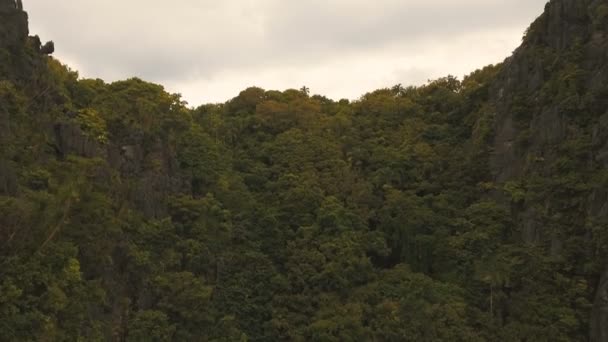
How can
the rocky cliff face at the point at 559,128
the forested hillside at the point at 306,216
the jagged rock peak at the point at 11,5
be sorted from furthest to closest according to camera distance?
1. the rocky cliff face at the point at 559,128
2. the jagged rock peak at the point at 11,5
3. the forested hillside at the point at 306,216

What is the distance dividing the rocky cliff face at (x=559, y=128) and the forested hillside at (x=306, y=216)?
76mm

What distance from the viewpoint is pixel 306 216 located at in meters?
27.7

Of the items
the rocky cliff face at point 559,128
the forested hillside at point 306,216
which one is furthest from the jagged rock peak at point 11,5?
the rocky cliff face at point 559,128

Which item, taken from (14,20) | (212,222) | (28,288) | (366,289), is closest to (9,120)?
(14,20)

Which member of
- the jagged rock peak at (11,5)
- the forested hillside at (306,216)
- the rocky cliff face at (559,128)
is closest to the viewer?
the forested hillside at (306,216)

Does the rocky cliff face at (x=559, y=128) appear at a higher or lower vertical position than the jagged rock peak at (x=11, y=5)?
lower

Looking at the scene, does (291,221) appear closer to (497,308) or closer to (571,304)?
(497,308)

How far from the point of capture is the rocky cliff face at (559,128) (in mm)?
22172

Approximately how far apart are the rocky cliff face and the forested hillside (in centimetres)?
8

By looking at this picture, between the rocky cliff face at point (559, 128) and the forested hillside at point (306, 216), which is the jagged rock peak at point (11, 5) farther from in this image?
the rocky cliff face at point (559, 128)

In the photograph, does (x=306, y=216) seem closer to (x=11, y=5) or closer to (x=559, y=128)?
(x=559, y=128)

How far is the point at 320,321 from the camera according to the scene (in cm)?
2227

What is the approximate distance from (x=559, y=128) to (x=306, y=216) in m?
10.9

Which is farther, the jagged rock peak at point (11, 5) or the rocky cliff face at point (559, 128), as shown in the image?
the rocky cliff face at point (559, 128)
